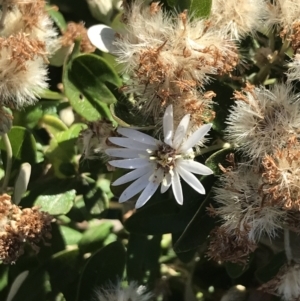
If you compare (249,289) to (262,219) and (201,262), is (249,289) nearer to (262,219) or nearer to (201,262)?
(201,262)

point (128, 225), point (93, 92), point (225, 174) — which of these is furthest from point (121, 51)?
point (128, 225)

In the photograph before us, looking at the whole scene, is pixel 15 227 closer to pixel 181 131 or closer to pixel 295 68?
pixel 181 131

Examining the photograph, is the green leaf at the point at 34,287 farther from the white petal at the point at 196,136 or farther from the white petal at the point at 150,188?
the white petal at the point at 196,136

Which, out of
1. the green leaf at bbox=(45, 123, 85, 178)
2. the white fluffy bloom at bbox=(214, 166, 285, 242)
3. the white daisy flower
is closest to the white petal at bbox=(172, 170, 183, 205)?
the white daisy flower

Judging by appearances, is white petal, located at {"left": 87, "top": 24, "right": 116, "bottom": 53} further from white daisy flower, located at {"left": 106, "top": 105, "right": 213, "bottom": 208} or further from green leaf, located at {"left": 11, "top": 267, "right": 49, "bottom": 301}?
green leaf, located at {"left": 11, "top": 267, "right": 49, "bottom": 301}

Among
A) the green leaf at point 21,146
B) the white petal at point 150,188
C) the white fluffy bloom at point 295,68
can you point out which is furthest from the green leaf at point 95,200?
the white fluffy bloom at point 295,68
